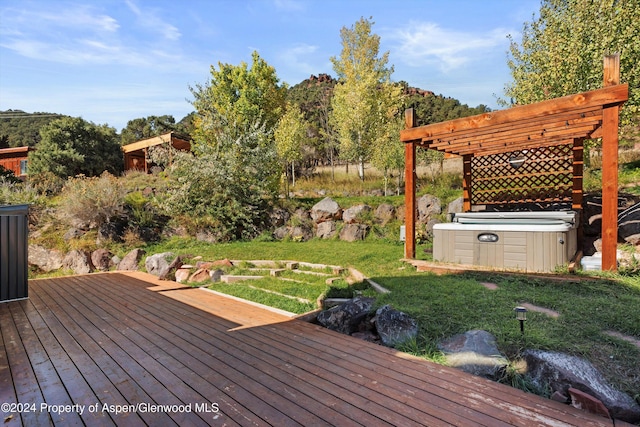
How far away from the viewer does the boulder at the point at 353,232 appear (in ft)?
28.3

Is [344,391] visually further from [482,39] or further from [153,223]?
[153,223]

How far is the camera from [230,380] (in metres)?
2.21

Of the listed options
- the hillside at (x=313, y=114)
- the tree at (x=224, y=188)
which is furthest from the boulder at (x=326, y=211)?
the hillside at (x=313, y=114)

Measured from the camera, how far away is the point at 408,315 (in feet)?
10.2

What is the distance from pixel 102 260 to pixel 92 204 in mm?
1663

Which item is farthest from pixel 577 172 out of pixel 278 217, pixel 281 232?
pixel 278 217

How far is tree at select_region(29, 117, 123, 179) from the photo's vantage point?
16.0 m

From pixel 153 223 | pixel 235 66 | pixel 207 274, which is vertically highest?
pixel 235 66

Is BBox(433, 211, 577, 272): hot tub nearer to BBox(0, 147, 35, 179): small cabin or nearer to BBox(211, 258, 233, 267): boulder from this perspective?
BBox(211, 258, 233, 267): boulder

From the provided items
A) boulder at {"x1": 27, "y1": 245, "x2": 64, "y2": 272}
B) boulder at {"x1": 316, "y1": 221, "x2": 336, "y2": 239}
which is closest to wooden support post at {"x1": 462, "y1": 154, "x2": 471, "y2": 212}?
boulder at {"x1": 316, "y1": 221, "x2": 336, "y2": 239}

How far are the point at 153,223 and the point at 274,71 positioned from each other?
24.5ft

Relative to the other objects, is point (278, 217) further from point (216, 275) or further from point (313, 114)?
point (313, 114)

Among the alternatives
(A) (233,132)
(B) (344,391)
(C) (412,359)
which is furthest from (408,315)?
(A) (233,132)

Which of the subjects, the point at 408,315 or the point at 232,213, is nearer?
the point at 408,315
